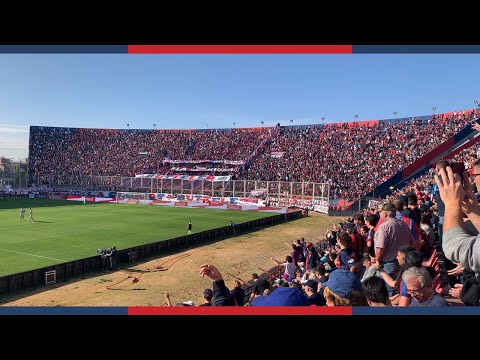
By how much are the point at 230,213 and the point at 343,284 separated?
37724mm

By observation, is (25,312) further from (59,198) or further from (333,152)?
(59,198)

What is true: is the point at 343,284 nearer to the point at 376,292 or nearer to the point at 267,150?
the point at 376,292

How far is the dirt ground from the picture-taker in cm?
1313

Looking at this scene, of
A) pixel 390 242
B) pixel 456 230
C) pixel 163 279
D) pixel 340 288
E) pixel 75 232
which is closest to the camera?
pixel 456 230

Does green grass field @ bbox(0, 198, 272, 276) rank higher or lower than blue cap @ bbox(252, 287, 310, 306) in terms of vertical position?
lower

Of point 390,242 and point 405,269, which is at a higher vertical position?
point 390,242

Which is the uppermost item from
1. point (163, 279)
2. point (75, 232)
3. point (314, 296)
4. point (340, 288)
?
point (340, 288)

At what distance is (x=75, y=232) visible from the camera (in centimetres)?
Result: 2494

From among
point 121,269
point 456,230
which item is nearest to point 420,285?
point 456,230

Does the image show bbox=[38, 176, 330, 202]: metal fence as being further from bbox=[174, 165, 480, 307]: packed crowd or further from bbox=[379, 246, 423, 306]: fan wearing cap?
bbox=[379, 246, 423, 306]: fan wearing cap
